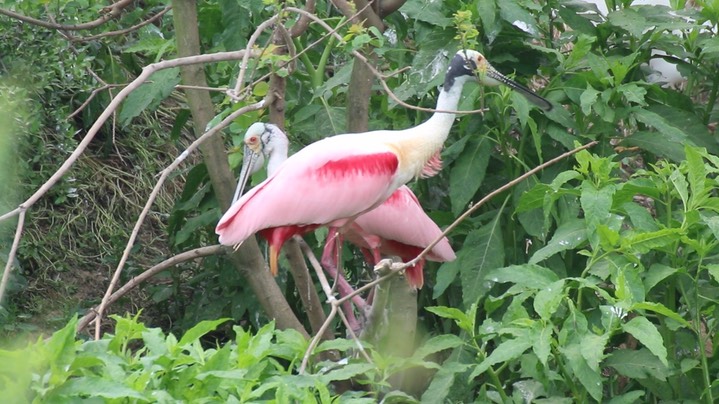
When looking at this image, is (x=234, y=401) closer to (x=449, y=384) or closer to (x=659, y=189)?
(x=449, y=384)

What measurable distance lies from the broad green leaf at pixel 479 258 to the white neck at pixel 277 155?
2.74ft

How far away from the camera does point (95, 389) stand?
2236 mm

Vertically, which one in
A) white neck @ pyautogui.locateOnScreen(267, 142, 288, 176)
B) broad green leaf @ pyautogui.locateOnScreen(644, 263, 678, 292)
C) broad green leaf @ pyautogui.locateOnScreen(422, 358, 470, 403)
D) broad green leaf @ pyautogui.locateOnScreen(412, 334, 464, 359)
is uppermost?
white neck @ pyautogui.locateOnScreen(267, 142, 288, 176)

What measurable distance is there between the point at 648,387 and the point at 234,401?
5.72 ft

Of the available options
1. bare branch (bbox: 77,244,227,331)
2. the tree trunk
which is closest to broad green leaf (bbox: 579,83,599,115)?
the tree trunk

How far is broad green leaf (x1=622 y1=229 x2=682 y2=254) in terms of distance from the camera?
11.0 ft

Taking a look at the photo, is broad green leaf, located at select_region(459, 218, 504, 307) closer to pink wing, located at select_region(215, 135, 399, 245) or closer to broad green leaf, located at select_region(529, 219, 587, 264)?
pink wing, located at select_region(215, 135, 399, 245)

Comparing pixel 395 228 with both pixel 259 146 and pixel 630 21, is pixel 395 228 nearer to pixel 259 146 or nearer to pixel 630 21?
pixel 259 146

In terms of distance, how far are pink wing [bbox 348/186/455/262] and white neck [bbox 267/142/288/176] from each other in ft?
1.74

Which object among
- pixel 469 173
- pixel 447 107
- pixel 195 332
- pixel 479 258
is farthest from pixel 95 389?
pixel 469 173

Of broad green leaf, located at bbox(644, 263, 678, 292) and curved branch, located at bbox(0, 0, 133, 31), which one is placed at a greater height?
curved branch, located at bbox(0, 0, 133, 31)

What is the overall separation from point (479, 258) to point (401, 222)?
1.17 feet

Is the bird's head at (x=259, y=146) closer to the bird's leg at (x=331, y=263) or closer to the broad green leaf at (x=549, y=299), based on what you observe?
the bird's leg at (x=331, y=263)

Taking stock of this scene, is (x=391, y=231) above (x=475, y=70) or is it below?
below
